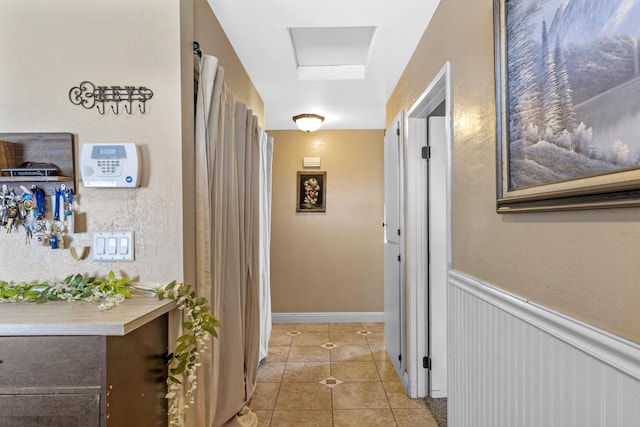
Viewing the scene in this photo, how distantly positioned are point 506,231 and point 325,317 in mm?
3325

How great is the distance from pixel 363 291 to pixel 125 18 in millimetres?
3579

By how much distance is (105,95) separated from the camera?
1431mm

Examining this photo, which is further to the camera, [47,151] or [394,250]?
[394,250]

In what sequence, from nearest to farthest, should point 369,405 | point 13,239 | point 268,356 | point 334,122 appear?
point 13,239 → point 369,405 → point 268,356 → point 334,122

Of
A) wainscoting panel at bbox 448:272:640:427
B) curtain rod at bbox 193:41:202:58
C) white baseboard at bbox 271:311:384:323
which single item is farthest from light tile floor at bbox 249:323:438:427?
curtain rod at bbox 193:41:202:58

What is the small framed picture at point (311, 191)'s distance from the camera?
423 cm

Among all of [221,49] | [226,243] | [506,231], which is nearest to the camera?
[506,231]

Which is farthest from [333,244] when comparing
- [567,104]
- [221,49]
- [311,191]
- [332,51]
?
[567,104]

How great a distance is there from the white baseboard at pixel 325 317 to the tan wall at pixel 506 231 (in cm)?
283

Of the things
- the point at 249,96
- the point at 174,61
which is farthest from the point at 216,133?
the point at 249,96

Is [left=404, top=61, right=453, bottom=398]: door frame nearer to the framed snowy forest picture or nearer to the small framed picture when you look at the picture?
the framed snowy forest picture

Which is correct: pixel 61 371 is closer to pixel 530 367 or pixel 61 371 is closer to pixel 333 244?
pixel 530 367

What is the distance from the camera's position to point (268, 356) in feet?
10.4

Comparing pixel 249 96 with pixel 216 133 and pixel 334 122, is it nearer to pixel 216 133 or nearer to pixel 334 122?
pixel 216 133
